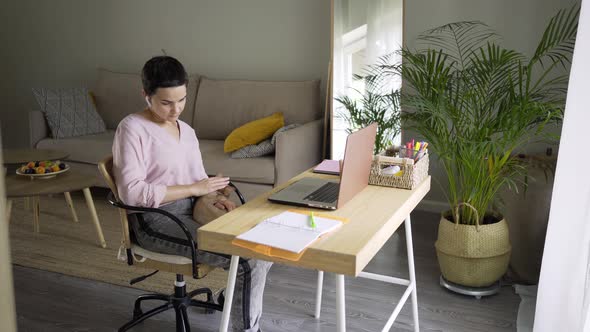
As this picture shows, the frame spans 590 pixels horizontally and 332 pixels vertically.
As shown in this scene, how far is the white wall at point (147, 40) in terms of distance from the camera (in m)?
4.46

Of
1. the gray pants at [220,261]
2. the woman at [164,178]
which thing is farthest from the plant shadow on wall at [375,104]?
the gray pants at [220,261]

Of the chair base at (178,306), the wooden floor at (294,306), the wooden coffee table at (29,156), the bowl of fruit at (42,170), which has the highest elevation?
the bowl of fruit at (42,170)

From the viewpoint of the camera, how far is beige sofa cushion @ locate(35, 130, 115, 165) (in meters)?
4.25

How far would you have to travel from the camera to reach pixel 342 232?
1.48 metres

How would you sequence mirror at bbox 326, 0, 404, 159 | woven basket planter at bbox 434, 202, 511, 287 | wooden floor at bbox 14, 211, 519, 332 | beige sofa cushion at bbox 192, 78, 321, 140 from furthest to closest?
beige sofa cushion at bbox 192, 78, 321, 140 < mirror at bbox 326, 0, 404, 159 < woven basket planter at bbox 434, 202, 511, 287 < wooden floor at bbox 14, 211, 519, 332

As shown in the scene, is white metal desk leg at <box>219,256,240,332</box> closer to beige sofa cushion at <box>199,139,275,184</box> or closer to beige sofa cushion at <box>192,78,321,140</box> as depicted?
beige sofa cushion at <box>199,139,275,184</box>

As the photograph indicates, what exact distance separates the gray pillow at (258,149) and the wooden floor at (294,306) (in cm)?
99

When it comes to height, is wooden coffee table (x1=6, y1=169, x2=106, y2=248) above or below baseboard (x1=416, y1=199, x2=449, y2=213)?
above

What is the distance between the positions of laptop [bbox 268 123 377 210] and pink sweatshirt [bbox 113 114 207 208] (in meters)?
0.52

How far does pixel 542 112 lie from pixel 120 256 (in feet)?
Result: 6.04

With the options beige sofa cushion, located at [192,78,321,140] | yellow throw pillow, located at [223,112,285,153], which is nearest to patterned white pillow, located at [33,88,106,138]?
beige sofa cushion, located at [192,78,321,140]

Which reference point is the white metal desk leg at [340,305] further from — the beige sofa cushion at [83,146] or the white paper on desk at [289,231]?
the beige sofa cushion at [83,146]

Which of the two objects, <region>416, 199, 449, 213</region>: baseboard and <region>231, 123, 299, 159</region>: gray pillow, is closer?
<region>231, 123, 299, 159</region>: gray pillow

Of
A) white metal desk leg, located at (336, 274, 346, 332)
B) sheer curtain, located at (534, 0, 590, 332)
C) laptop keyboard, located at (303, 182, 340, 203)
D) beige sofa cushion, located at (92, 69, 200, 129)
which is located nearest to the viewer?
white metal desk leg, located at (336, 274, 346, 332)
